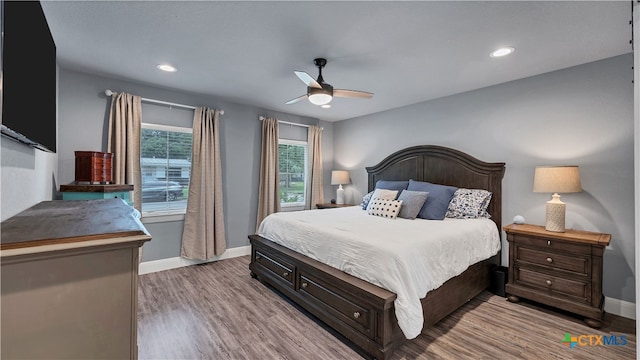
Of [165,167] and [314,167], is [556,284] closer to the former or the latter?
[314,167]

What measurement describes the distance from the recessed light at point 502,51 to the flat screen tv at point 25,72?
3203mm

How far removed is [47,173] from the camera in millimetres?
2570

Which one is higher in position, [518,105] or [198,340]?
[518,105]

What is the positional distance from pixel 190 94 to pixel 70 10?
2.02 meters

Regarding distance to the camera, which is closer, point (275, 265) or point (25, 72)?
point (25, 72)

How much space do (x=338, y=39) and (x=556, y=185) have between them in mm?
2491

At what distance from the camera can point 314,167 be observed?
5355 mm

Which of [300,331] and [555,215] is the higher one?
[555,215]

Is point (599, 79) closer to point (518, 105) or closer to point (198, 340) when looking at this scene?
point (518, 105)

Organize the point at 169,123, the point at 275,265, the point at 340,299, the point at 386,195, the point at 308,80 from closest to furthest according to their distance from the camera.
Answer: the point at 340,299
the point at 308,80
the point at 275,265
the point at 386,195
the point at 169,123

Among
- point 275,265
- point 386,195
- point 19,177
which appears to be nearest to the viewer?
point 19,177

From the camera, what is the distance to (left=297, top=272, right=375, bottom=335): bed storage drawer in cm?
202

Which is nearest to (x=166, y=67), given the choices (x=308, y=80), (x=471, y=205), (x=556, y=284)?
(x=308, y=80)

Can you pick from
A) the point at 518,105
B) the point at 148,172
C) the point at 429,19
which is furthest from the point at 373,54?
the point at 148,172
